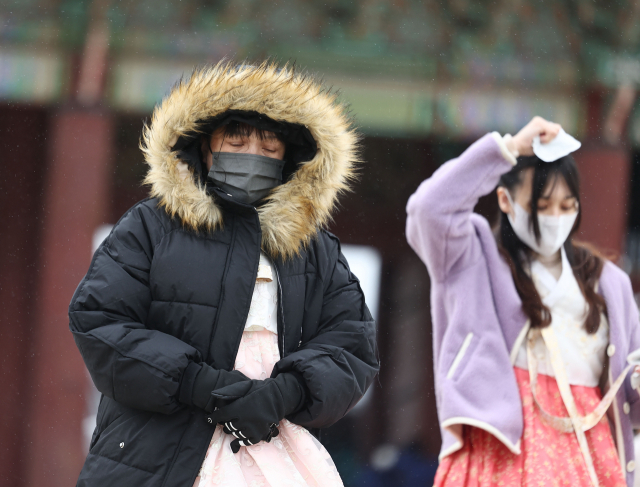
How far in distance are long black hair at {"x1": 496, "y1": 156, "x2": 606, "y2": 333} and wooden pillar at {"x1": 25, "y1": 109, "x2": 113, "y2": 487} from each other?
183 cm

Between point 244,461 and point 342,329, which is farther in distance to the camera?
point 342,329

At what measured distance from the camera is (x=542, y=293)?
2848 millimetres

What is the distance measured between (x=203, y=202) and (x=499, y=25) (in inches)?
96.0

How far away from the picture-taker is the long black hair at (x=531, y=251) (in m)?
2.80

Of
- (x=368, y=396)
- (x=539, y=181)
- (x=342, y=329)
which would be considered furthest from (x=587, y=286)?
(x=368, y=396)

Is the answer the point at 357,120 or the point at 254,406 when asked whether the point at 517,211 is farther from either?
the point at 254,406

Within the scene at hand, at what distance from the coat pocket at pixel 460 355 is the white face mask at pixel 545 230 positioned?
1.43 ft

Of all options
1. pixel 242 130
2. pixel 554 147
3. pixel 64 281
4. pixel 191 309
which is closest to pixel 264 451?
pixel 191 309

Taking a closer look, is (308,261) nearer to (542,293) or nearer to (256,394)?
(256,394)

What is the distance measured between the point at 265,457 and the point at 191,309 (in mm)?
416

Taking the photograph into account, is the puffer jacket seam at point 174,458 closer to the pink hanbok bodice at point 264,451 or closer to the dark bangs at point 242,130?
the pink hanbok bodice at point 264,451

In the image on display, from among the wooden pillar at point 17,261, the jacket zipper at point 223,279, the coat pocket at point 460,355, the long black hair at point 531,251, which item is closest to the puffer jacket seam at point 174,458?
the jacket zipper at point 223,279

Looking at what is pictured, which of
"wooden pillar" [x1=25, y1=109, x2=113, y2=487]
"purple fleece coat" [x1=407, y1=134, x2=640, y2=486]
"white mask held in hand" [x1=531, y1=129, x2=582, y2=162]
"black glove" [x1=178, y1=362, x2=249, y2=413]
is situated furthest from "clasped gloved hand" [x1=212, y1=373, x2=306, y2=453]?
"wooden pillar" [x1=25, y1=109, x2=113, y2=487]

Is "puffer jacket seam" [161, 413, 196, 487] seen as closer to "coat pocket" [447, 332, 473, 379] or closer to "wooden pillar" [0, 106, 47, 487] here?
"coat pocket" [447, 332, 473, 379]
